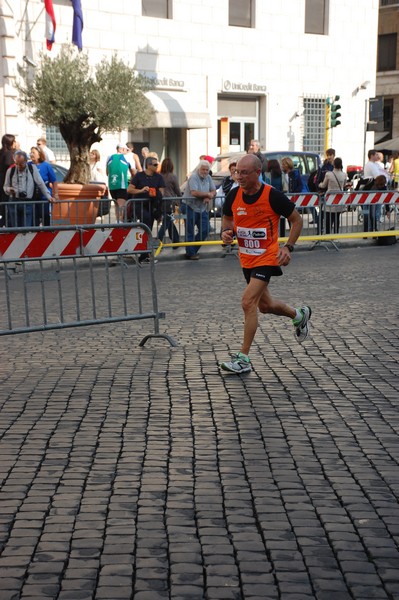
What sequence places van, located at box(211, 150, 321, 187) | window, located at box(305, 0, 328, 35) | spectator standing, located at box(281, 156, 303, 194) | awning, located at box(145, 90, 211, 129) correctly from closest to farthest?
spectator standing, located at box(281, 156, 303, 194) < van, located at box(211, 150, 321, 187) < awning, located at box(145, 90, 211, 129) < window, located at box(305, 0, 328, 35)

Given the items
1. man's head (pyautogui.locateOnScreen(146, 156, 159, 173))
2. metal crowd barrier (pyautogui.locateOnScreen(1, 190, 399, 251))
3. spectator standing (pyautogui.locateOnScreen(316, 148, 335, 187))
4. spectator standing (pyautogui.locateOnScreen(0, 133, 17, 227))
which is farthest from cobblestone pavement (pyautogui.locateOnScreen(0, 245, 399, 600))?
spectator standing (pyautogui.locateOnScreen(316, 148, 335, 187))

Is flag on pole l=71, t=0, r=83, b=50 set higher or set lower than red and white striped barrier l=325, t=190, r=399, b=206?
higher

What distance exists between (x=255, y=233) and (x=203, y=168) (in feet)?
30.1

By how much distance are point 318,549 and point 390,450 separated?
152cm

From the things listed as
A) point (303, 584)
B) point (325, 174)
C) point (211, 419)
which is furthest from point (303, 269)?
point (303, 584)

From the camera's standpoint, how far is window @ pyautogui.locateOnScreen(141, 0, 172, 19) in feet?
103

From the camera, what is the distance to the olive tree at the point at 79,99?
25.2 metres

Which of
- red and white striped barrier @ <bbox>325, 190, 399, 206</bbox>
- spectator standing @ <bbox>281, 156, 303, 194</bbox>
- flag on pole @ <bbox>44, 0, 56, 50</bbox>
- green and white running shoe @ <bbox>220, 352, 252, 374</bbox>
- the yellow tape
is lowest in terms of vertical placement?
the yellow tape

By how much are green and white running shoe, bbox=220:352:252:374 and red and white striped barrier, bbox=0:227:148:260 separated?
6.36 feet

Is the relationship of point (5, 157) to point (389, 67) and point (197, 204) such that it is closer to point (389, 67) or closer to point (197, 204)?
point (197, 204)

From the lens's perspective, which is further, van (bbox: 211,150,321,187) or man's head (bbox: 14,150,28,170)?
van (bbox: 211,150,321,187)

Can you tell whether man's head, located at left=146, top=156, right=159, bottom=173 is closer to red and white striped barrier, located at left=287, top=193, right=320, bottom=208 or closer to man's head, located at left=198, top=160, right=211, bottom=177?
man's head, located at left=198, top=160, right=211, bottom=177

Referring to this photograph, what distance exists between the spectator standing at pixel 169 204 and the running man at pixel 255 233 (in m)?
9.04

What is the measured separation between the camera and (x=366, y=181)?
68.2 ft
